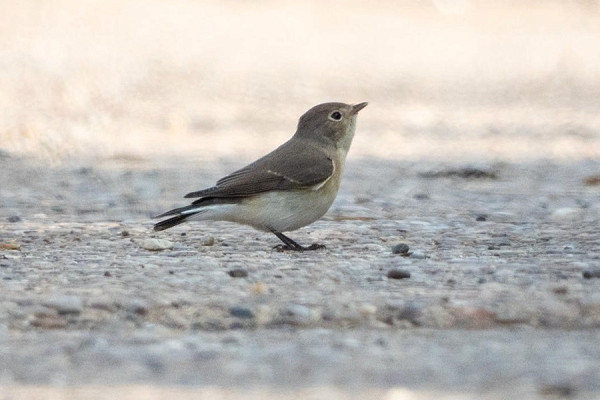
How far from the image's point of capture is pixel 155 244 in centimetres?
603

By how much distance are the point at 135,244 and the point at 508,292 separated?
2189 millimetres

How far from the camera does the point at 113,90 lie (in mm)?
14211

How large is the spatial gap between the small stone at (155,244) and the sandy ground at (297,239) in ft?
0.11

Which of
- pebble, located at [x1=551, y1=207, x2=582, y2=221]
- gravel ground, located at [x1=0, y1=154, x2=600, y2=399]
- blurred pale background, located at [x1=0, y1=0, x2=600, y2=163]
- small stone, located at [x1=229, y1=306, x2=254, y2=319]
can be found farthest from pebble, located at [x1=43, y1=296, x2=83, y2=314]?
blurred pale background, located at [x1=0, y1=0, x2=600, y2=163]

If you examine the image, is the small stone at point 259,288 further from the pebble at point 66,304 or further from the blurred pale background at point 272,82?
the blurred pale background at point 272,82

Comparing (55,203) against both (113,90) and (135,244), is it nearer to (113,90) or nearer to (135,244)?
(135,244)

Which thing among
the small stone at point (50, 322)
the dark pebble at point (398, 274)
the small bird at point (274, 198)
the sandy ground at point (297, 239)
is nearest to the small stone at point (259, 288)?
the sandy ground at point (297, 239)

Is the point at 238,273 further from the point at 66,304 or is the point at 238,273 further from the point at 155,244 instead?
the point at 155,244

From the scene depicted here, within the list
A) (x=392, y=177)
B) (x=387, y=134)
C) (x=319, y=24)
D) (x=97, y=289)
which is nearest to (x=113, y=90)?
(x=387, y=134)

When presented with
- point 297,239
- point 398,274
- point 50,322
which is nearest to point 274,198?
point 297,239

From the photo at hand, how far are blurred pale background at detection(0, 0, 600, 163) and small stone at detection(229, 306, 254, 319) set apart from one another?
527 cm

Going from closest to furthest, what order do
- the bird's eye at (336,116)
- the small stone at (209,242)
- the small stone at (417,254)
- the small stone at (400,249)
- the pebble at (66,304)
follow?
the pebble at (66,304), the small stone at (417,254), the small stone at (400,249), the small stone at (209,242), the bird's eye at (336,116)

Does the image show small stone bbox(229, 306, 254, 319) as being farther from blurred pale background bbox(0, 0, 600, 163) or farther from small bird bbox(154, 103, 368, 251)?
blurred pale background bbox(0, 0, 600, 163)

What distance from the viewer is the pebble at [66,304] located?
442cm
